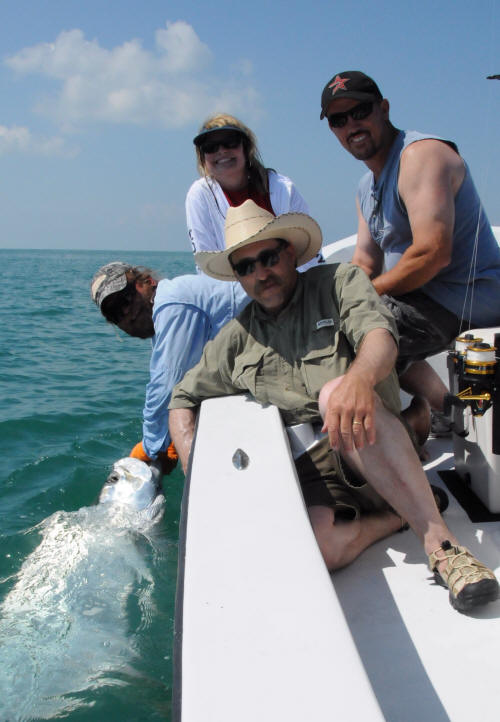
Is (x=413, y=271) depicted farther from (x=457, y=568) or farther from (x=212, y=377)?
(x=457, y=568)

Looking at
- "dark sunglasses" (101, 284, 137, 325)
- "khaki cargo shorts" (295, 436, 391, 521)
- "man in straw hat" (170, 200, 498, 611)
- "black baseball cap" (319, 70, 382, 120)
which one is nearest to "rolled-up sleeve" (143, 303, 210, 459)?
"dark sunglasses" (101, 284, 137, 325)

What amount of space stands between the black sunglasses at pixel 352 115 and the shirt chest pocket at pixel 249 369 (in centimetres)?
116

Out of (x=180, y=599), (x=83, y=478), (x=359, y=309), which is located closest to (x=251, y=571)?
(x=180, y=599)

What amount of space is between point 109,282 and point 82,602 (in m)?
1.51

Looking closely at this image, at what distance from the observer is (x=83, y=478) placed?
5.02 meters

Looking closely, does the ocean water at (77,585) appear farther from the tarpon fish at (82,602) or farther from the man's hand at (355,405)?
the man's hand at (355,405)

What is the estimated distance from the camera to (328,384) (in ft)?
6.92

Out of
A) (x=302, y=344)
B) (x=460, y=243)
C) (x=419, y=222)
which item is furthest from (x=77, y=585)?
(x=460, y=243)

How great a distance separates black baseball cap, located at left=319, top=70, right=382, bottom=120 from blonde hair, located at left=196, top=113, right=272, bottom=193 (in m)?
0.80

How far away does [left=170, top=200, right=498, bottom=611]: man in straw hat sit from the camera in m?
1.94

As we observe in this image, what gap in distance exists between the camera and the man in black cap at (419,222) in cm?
262

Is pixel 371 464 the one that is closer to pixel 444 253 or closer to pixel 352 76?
pixel 444 253

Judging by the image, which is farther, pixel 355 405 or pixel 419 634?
pixel 355 405

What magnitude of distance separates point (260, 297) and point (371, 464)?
775 millimetres
